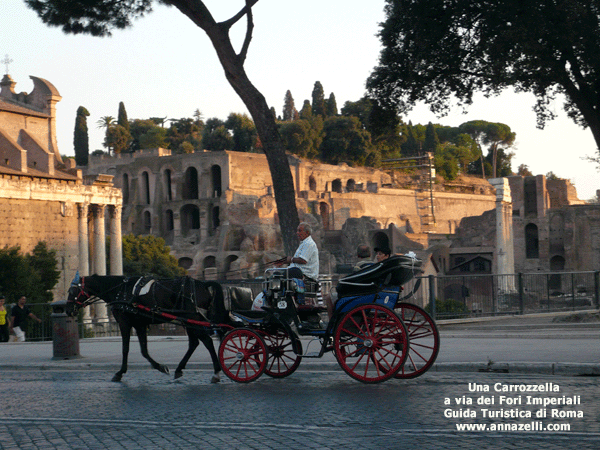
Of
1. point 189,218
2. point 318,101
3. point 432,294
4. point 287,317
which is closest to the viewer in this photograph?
point 287,317

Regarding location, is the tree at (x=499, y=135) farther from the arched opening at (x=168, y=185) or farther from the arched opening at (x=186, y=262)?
the arched opening at (x=186, y=262)

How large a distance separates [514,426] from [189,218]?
7367 centimetres

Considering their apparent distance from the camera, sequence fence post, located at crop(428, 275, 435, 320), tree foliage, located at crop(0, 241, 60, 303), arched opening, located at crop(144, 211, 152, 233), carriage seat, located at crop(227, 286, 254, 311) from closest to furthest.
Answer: carriage seat, located at crop(227, 286, 254, 311)
fence post, located at crop(428, 275, 435, 320)
tree foliage, located at crop(0, 241, 60, 303)
arched opening, located at crop(144, 211, 152, 233)

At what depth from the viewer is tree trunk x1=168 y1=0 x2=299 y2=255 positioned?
13984 mm

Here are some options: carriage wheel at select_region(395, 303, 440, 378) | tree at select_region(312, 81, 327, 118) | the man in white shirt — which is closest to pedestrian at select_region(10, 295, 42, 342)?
the man in white shirt

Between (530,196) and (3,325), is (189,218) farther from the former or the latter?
(3,325)

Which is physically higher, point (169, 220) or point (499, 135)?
point (499, 135)

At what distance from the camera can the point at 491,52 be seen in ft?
51.1

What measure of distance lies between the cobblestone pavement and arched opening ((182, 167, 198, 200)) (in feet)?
228

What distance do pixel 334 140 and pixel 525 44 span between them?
7353 cm

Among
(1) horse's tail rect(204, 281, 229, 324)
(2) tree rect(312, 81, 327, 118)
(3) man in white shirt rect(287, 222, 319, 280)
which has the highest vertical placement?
(2) tree rect(312, 81, 327, 118)

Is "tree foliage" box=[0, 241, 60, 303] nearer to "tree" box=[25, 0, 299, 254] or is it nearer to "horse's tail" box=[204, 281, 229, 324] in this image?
"tree" box=[25, 0, 299, 254]

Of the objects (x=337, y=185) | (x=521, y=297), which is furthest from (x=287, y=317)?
(x=337, y=185)

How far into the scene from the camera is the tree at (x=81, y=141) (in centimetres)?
8700
